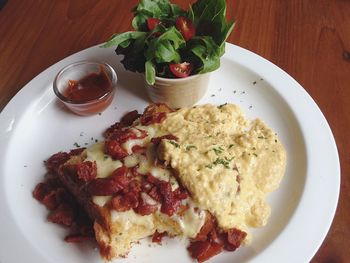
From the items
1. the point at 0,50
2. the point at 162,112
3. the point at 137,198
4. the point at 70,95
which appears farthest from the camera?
the point at 0,50

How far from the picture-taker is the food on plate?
2369mm

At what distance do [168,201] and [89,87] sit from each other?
49.8 inches

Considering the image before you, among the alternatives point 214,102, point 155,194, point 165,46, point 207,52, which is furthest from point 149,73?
point 155,194

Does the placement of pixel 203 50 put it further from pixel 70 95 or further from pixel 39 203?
pixel 39 203

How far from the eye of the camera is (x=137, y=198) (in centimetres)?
236

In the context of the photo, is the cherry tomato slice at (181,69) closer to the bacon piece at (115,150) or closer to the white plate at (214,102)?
the white plate at (214,102)

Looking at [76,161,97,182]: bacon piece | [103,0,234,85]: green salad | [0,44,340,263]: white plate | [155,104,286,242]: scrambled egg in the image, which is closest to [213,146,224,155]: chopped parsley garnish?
[155,104,286,242]: scrambled egg

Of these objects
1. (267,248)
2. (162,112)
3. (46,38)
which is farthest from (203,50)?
(46,38)

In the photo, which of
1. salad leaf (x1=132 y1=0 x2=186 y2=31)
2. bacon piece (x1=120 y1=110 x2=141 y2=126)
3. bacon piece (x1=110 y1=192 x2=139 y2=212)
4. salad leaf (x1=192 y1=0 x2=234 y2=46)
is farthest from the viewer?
bacon piece (x1=120 y1=110 x2=141 y2=126)

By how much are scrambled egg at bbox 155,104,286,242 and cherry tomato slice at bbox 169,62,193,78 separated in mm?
240

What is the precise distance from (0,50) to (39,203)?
1.63 m

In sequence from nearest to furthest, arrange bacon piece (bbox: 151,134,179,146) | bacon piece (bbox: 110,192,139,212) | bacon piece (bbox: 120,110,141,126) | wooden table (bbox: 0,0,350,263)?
1. bacon piece (bbox: 110,192,139,212)
2. bacon piece (bbox: 151,134,179,146)
3. bacon piece (bbox: 120,110,141,126)
4. wooden table (bbox: 0,0,350,263)

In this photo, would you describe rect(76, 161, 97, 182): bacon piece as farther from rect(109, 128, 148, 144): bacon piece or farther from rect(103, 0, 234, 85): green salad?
rect(103, 0, 234, 85): green salad

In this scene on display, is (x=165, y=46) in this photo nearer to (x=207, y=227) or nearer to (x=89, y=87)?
(x=89, y=87)
